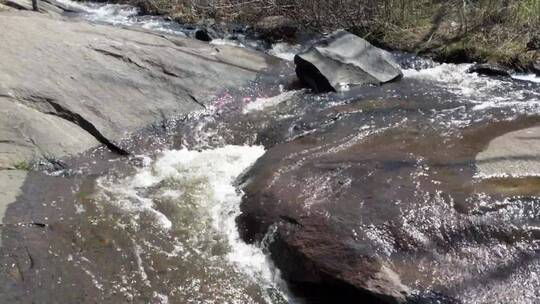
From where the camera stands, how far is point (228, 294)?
12.6 ft

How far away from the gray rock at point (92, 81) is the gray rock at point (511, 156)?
11.3 feet

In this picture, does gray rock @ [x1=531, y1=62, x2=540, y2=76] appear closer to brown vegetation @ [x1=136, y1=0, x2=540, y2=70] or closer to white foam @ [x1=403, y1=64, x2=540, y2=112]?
brown vegetation @ [x1=136, y1=0, x2=540, y2=70]

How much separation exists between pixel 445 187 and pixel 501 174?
0.47 metres

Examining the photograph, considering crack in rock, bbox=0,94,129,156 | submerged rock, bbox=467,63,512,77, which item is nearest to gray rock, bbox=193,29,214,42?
crack in rock, bbox=0,94,129,156

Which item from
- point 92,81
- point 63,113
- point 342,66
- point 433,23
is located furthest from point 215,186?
point 433,23

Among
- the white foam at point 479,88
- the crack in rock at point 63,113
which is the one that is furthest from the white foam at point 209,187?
the white foam at point 479,88

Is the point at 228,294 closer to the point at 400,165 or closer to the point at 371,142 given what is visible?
the point at 400,165

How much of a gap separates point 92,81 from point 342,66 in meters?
3.17

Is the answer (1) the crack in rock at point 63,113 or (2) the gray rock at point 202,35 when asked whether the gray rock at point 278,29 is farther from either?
(1) the crack in rock at point 63,113

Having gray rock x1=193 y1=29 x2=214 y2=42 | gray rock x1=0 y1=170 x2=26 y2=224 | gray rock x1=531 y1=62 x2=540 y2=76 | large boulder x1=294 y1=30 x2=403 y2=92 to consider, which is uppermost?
gray rock x1=531 y1=62 x2=540 y2=76

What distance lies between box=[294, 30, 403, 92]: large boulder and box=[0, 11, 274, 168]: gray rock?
2.76 feet

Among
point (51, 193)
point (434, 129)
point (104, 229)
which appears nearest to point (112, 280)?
point (104, 229)

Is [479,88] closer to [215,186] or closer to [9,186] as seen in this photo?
[215,186]

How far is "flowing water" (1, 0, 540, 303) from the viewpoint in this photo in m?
3.85
